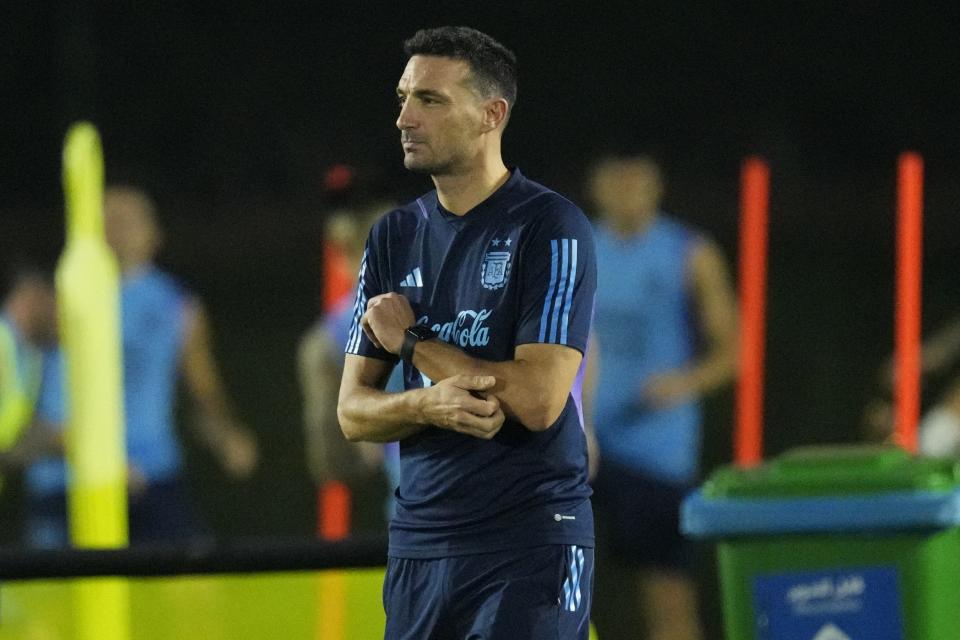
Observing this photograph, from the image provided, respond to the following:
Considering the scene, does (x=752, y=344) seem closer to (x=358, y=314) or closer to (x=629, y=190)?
(x=629, y=190)

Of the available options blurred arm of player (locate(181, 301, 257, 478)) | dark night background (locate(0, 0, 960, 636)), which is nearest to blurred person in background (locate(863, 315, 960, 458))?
dark night background (locate(0, 0, 960, 636))

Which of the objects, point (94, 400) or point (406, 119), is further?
point (94, 400)

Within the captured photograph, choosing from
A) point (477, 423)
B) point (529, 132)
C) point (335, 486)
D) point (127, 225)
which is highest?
point (529, 132)

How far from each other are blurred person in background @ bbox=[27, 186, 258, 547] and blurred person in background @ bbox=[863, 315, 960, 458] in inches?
116

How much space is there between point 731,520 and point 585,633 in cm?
55

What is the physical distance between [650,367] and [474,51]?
3.24 m

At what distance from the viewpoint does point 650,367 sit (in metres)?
6.33

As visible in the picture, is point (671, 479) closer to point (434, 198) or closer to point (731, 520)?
point (731, 520)

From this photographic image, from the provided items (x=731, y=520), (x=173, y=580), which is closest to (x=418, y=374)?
(x=731, y=520)

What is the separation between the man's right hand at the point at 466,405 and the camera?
2.98 metres

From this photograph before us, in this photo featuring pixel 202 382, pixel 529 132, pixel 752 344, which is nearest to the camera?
pixel 202 382

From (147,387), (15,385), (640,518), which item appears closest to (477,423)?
(640,518)

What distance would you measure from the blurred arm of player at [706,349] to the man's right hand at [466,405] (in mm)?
3131

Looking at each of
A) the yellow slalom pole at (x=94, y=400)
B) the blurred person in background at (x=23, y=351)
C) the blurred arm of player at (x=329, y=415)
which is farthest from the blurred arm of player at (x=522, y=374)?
the blurred person in background at (x=23, y=351)
